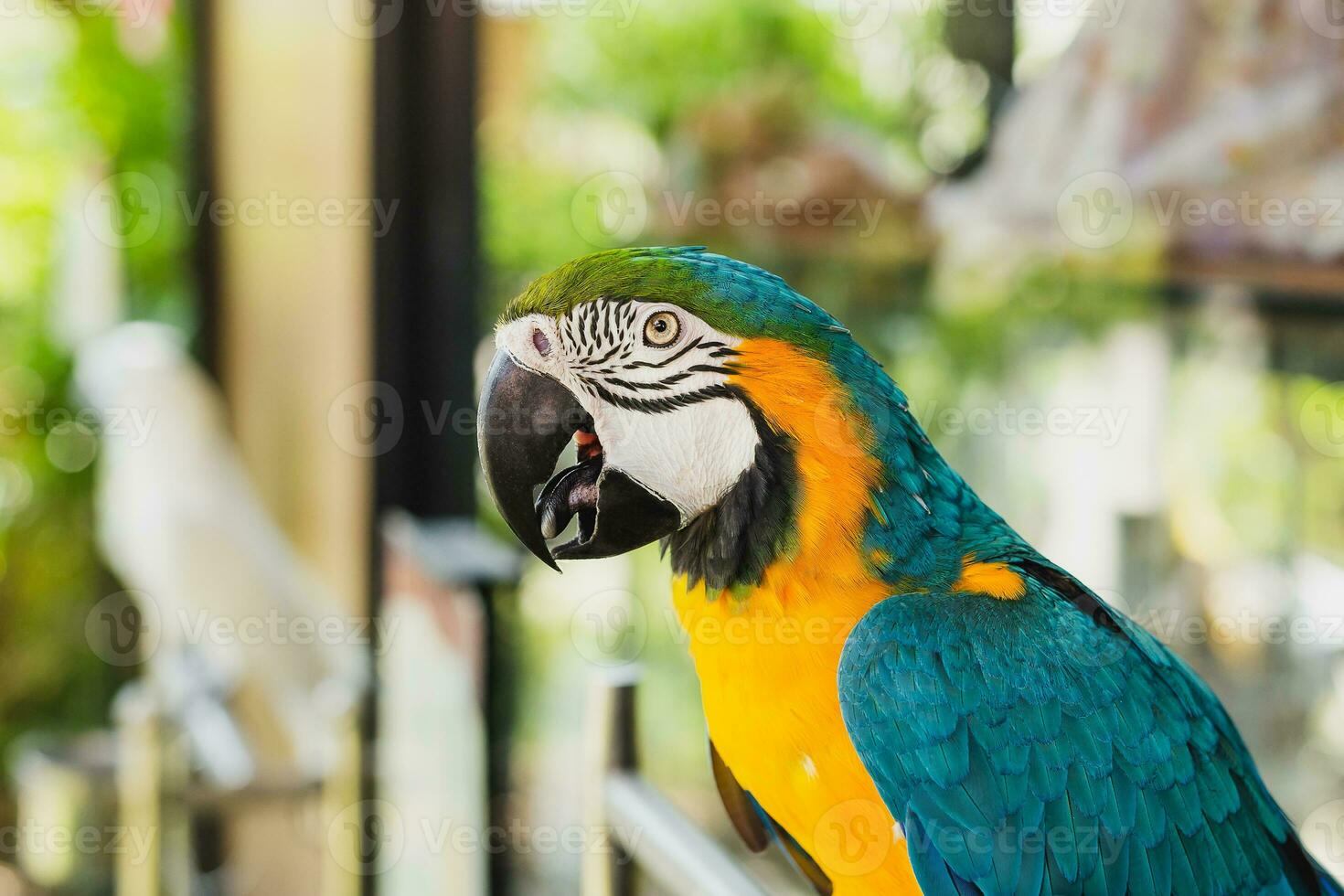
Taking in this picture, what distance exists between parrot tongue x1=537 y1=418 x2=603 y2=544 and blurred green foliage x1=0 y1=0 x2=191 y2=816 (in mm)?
3030

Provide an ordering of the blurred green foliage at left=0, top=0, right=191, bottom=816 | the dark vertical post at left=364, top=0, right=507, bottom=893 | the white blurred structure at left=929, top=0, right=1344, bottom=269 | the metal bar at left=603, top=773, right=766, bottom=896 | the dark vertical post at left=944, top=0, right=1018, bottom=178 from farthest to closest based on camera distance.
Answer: the blurred green foliage at left=0, top=0, right=191, bottom=816
the dark vertical post at left=364, top=0, right=507, bottom=893
the dark vertical post at left=944, top=0, right=1018, bottom=178
the white blurred structure at left=929, top=0, right=1344, bottom=269
the metal bar at left=603, top=773, right=766, bottom=896

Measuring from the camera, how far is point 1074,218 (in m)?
1.22

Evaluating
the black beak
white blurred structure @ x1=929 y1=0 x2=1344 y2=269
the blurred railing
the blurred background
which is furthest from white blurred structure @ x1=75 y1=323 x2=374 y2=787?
the black beak

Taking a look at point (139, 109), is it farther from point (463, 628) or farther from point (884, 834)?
point (884, 834)

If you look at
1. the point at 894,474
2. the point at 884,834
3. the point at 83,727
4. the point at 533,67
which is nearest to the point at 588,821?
the point at 884,834

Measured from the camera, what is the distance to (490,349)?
97cm

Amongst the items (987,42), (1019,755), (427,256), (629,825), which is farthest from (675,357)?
(427,256)

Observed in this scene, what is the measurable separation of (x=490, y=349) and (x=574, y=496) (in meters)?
0.41

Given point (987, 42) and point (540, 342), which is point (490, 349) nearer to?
point (540, 342)

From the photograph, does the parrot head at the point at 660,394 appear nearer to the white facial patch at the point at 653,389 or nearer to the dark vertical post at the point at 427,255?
the white facial patch at the point at 653,389

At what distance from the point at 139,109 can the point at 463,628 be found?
110 inches

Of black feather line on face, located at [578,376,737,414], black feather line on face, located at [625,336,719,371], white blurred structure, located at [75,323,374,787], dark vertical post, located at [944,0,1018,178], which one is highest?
dark vertical post, located at [944,0,1018,178]

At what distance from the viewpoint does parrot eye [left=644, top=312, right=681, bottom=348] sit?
54 centimetres

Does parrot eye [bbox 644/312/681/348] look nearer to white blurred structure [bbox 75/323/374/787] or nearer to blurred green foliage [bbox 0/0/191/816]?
white blurred structure [bbox 75/323/374/787]
